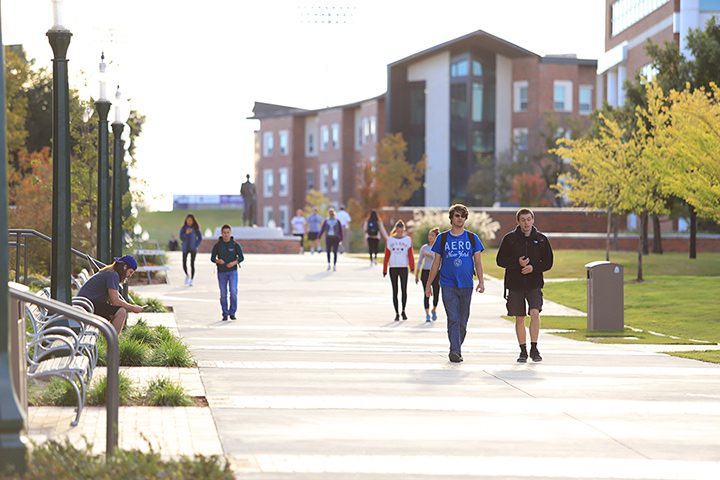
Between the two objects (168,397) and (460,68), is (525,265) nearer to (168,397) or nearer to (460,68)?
(168,397)

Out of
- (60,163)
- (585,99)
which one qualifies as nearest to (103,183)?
(60,163)

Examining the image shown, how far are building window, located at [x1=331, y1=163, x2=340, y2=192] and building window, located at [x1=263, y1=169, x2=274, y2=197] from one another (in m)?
9.96

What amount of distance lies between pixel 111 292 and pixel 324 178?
83656 mm

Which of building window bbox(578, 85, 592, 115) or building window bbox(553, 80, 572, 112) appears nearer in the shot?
building window bbox(553, 80, 572, 112)

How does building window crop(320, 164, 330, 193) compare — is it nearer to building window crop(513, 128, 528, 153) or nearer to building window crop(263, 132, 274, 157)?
building window crop(263, 132, 274, 157)

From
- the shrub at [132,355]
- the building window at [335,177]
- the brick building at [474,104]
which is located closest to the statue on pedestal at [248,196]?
the brick building at [474,104]

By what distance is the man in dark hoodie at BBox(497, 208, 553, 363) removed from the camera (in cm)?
1644

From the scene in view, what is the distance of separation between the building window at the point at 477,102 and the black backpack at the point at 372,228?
41074 millimetres

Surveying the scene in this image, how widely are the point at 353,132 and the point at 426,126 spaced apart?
12.0m

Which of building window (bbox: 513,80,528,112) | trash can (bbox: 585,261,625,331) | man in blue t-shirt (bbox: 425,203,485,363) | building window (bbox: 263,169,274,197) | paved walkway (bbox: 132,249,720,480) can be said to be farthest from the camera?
building window (bbox: 263,169,274,197)

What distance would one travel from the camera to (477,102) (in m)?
83.4

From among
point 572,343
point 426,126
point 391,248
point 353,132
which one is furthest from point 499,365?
point 353,132

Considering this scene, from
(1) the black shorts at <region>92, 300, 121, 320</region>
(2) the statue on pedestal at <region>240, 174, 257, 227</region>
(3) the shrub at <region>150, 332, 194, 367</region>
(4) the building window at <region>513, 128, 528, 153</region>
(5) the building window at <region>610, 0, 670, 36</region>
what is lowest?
(3) the shrub at <region>150, 332, 194, 367</region>

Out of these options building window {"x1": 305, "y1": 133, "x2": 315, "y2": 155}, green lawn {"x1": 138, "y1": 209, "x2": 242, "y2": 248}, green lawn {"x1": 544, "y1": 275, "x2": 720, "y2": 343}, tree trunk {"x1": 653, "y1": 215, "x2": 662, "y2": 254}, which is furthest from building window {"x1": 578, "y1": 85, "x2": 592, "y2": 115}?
green lawn {"x1": 138, "y1": 209, "x2": 242, "y2": 248}
